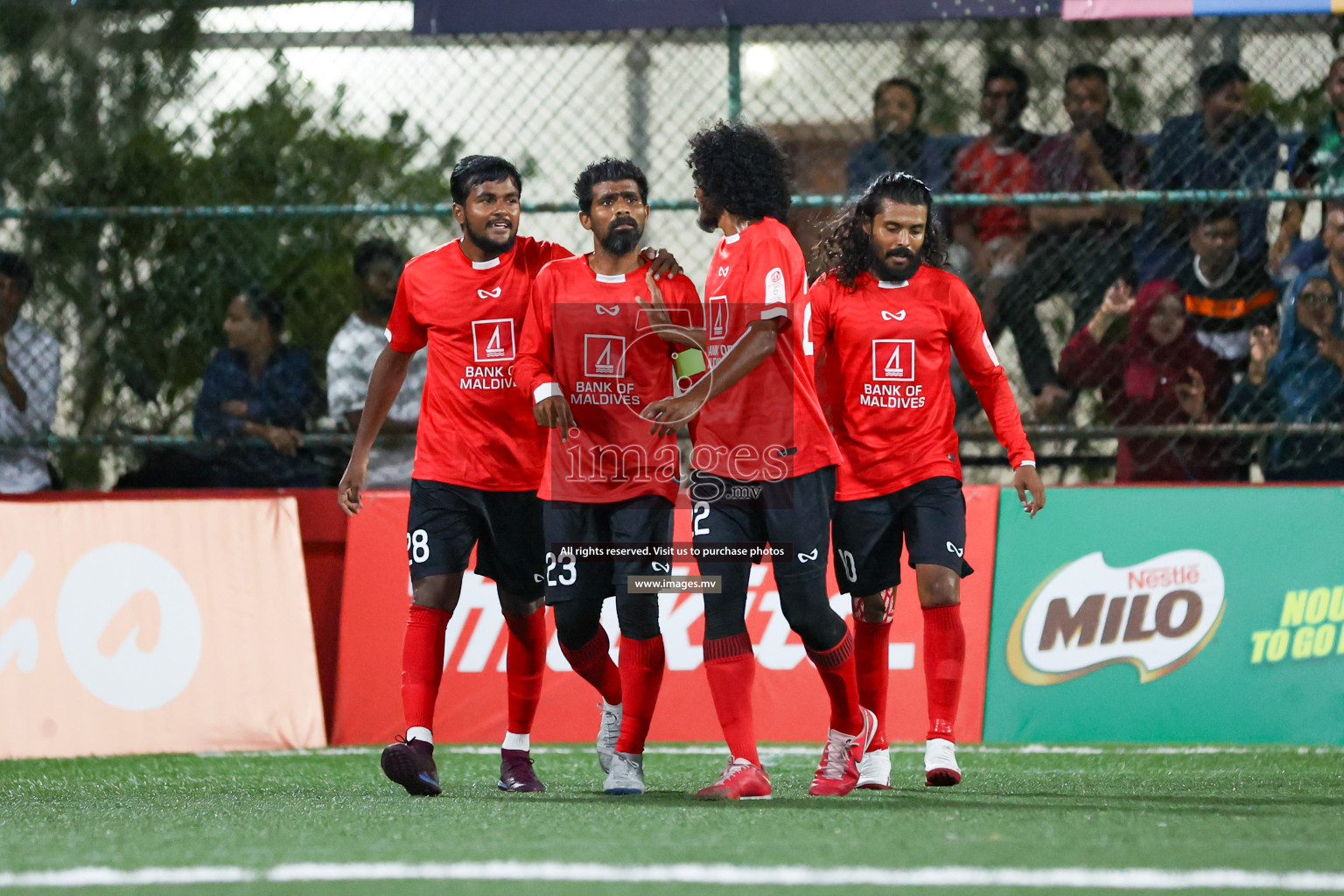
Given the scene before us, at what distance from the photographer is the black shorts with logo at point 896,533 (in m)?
5.04

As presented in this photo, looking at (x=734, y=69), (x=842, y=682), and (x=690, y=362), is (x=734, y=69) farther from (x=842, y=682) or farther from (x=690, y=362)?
(x=842, y=682)

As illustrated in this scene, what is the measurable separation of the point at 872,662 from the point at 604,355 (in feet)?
4.84

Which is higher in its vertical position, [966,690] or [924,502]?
[924,502]

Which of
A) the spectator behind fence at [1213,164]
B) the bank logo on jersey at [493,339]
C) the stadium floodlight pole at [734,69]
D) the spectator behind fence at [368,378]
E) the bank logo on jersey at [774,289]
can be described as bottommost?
the spectator behind fence at [368,378]

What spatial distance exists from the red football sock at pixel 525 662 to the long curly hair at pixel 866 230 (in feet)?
5.38

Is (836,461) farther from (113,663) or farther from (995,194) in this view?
(113,663)

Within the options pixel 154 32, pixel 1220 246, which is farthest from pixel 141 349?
pixel 1220 246

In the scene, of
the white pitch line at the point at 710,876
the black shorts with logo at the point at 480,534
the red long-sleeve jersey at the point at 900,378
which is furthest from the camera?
the red long-sleeve jersey at the point at 900,378

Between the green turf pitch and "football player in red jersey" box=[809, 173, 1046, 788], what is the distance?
0.53 m

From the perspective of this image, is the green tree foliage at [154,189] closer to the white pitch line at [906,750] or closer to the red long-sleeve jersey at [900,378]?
the white pitch line at [906,750]

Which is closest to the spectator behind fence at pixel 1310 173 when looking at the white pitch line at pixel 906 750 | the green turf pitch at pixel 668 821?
the white pitch line at pixel 906 750

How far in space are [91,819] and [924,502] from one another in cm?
279

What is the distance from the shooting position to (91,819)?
4.12 meters

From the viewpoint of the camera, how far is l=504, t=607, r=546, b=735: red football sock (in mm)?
5195
